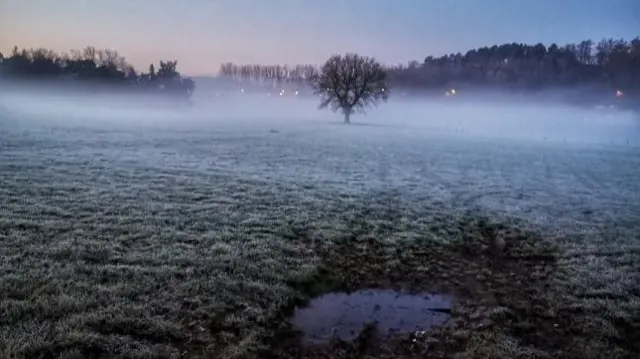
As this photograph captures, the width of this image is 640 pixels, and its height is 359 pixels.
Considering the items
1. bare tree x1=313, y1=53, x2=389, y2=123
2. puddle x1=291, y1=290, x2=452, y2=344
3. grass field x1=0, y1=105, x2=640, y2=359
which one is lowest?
puddle x1=291, y1=290, x2=452, y2=344

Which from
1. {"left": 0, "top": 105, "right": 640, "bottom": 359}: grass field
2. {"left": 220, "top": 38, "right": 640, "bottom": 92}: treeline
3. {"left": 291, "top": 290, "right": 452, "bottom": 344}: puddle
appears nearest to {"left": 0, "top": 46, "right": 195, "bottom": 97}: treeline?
{"left": 220, "top": 38, "right": 640, "bottom": 92}: treeline

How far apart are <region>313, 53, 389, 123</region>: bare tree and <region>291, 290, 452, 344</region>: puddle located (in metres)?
53.4

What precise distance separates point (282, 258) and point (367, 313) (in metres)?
2.20

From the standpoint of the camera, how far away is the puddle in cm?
611

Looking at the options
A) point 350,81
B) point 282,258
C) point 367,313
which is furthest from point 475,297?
point 350,81

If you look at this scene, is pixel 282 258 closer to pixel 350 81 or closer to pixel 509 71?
pixel 350 81

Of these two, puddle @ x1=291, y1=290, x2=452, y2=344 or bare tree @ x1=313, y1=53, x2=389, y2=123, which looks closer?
puddle @ x1=291, y1=290, x2=452, y2=344

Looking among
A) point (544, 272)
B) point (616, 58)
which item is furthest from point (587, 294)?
point (616, 58)

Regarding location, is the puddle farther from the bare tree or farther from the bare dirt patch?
the bare tree

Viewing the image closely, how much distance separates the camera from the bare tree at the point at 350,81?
5856 cm

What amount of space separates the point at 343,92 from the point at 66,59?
65.7 metres

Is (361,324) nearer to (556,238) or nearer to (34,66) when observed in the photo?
(556,238)

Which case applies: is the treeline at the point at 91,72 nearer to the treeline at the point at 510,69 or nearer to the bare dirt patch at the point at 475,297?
the treeline at the point at 510,69

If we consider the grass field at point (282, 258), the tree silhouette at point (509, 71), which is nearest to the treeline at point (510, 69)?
the tree silhouette at point (509, 71)
